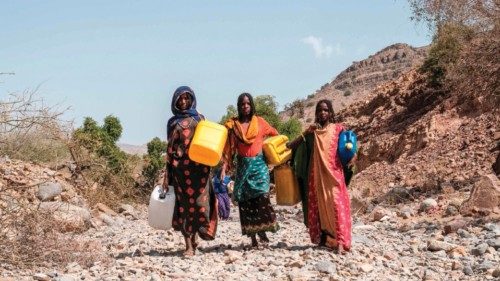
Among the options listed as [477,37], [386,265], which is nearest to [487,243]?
[386,265]

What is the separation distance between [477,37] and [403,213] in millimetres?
4345

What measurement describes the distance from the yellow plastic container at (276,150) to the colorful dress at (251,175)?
66mm

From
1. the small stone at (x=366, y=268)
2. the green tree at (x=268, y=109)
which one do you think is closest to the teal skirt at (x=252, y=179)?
the small stone at (x=366, y=268)

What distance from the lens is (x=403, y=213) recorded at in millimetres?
11070

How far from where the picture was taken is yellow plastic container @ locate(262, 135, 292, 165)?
6.58m

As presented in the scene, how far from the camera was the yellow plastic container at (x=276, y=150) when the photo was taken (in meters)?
6.58

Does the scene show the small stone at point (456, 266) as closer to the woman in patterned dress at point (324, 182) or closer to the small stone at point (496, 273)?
the small stone at point (496, 273)

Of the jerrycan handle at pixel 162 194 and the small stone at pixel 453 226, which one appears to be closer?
the jerrycan handle at pixel 162 194

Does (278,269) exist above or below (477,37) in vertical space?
below

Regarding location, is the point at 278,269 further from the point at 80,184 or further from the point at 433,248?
the point at 80,184

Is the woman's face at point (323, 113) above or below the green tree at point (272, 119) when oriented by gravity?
below

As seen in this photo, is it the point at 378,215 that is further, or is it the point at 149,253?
the point at 378,215

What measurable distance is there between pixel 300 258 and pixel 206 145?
1405 millimetres

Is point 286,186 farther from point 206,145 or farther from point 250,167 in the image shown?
point 206,145
